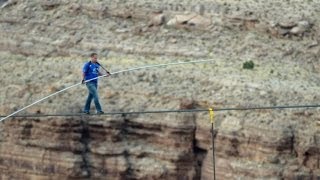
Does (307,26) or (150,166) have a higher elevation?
(307,26)

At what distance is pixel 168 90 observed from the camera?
98.6 ft

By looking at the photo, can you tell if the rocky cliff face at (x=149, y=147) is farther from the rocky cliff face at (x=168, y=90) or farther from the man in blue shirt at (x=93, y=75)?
the man in blue shirt at (x=93, y=75)

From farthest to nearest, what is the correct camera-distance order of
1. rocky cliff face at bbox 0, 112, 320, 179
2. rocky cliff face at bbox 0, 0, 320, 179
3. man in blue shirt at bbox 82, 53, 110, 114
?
rocky cliff face at bbox 0, 0, 320, 179 → rocky cliff face at bbox 0, 112, 320, 179 → man in blue shirt at bbox 82, 53, 110, 114

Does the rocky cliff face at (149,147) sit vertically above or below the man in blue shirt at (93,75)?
below

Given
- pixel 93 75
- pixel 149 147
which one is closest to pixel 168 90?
pixel 149 147

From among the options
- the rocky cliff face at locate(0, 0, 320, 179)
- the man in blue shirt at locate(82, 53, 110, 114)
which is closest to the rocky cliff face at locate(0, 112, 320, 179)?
the rocky cliff face at locate(0, 0, 320, 179)

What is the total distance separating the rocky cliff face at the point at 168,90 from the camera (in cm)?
2894

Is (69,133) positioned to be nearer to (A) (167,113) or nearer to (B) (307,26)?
(A) (167,113)

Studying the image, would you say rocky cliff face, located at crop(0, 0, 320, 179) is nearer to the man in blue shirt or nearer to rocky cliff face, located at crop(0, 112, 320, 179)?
rocky cliff face, located at crop(0, 112, 320, 179)

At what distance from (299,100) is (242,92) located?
4.20ft

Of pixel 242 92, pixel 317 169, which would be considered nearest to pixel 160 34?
pixel 242 92

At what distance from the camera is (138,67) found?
30.2 meters

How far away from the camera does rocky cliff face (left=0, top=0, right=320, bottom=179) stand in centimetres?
2894

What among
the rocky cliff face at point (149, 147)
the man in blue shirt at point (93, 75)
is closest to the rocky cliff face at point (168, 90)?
the rocky cliff face at point (149, 147)
